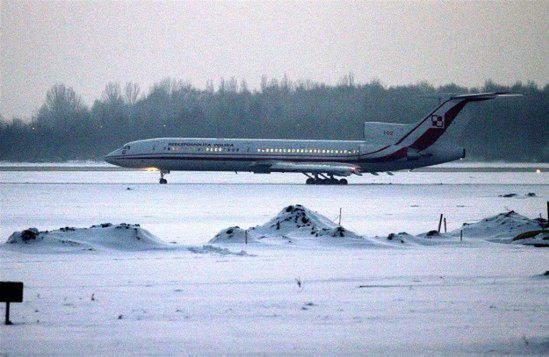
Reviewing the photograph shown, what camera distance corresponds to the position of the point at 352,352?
1076cm

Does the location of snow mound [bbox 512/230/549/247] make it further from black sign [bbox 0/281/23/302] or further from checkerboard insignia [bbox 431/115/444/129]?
checkerboard insignia [bbox 431/115/444/129]

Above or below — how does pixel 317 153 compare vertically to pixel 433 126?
below

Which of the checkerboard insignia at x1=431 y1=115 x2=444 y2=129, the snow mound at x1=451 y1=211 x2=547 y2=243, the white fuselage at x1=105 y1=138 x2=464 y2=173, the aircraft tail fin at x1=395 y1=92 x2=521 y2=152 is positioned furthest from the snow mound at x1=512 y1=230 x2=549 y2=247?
the checkerboard insignia at x1=431 y1=115 x2=444 y2=129

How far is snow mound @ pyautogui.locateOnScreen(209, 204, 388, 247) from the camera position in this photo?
75.9 feet

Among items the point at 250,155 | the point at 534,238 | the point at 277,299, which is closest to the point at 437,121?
the point at 250,155

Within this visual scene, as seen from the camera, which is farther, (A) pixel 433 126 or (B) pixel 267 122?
(B) pixel 267 122

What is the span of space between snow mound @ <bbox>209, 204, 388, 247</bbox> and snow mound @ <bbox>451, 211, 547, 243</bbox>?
12.1ft

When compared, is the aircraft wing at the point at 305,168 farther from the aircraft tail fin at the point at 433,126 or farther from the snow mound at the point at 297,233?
the snow mound at the point at 297,233

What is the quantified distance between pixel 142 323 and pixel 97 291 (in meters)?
3.11

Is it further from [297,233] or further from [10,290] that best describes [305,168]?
[10,290]

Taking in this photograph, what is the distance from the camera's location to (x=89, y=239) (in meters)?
22.3

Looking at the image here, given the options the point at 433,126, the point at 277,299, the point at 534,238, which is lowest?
the point at 277,299

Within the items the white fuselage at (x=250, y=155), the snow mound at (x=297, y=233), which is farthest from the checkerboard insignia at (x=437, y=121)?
the snow mound at (x=297, y=233)

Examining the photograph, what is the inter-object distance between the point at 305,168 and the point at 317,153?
222cm
